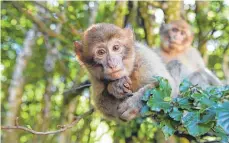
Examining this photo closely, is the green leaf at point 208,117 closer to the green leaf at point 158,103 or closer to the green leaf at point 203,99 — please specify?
the green leaf at point 203,99

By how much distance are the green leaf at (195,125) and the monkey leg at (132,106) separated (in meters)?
1.41

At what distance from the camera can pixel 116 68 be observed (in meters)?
4.78

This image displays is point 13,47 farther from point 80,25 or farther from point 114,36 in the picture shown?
point 114,36

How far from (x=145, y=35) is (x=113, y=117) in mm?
3427

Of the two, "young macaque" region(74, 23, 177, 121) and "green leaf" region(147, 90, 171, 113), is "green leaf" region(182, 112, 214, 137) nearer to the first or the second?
"green leaf" region(147, 90, 171, 113)

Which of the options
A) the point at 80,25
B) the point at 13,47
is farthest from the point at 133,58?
the point at 13,47

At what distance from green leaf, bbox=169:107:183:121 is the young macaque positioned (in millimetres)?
1213

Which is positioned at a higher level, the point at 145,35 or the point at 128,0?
the point at 128,0

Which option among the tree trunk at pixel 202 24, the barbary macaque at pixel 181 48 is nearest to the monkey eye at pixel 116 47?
the barbary macaque at pixel 181 48

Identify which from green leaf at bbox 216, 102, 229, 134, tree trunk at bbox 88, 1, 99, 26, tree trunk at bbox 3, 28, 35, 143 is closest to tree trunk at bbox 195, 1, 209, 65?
tree trunk at bbox 88, 1, 99, 26

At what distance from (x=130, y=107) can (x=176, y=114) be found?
1.38 m

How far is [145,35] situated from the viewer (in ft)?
27.9

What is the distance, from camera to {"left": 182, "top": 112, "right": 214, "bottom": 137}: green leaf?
10.3 feet

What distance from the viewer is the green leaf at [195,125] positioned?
3.14 metres
